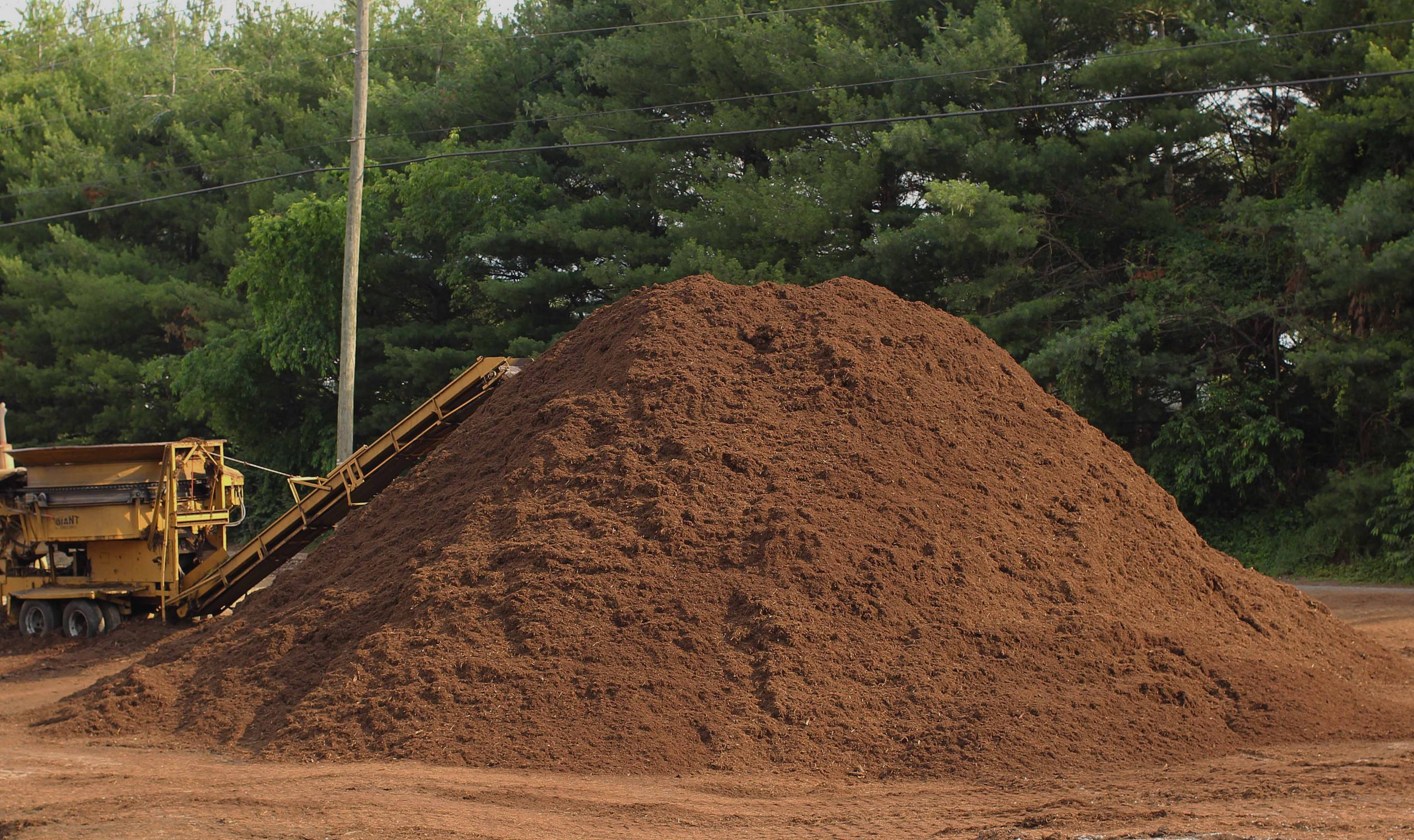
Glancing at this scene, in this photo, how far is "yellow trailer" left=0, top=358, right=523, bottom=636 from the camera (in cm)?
1298

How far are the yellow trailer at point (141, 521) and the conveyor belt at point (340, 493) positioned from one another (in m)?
0.01

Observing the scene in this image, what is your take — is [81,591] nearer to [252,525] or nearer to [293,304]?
[293,304]

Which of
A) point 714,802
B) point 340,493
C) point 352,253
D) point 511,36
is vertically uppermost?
point 511,36

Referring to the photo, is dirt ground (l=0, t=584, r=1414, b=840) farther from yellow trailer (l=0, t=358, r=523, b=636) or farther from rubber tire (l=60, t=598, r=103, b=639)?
rubber tire (l=60, t=598, r=103, b=639)

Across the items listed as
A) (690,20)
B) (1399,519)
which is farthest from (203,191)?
(1399,519)

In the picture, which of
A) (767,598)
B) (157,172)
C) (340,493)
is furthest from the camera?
(157,172)

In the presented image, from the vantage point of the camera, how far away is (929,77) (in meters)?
20.6

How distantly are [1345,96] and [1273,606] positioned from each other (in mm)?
11881

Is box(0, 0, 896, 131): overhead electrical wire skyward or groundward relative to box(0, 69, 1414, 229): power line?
skyward

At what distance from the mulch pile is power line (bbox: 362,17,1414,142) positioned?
1021cm

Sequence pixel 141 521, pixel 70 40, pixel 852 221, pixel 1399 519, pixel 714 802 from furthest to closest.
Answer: pixel 70 40
pixel 852 221
pixel 1399 519
pixel 141 521
pixel 714 802

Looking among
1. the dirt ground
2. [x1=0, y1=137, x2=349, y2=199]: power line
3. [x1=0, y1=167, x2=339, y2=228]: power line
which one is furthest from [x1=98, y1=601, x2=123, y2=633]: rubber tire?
[x1=0, y1=137, x2=349, y2=199]: power line

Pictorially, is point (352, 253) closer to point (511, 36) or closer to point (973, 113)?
point (973, 113)

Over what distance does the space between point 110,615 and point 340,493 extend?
3.21 m
